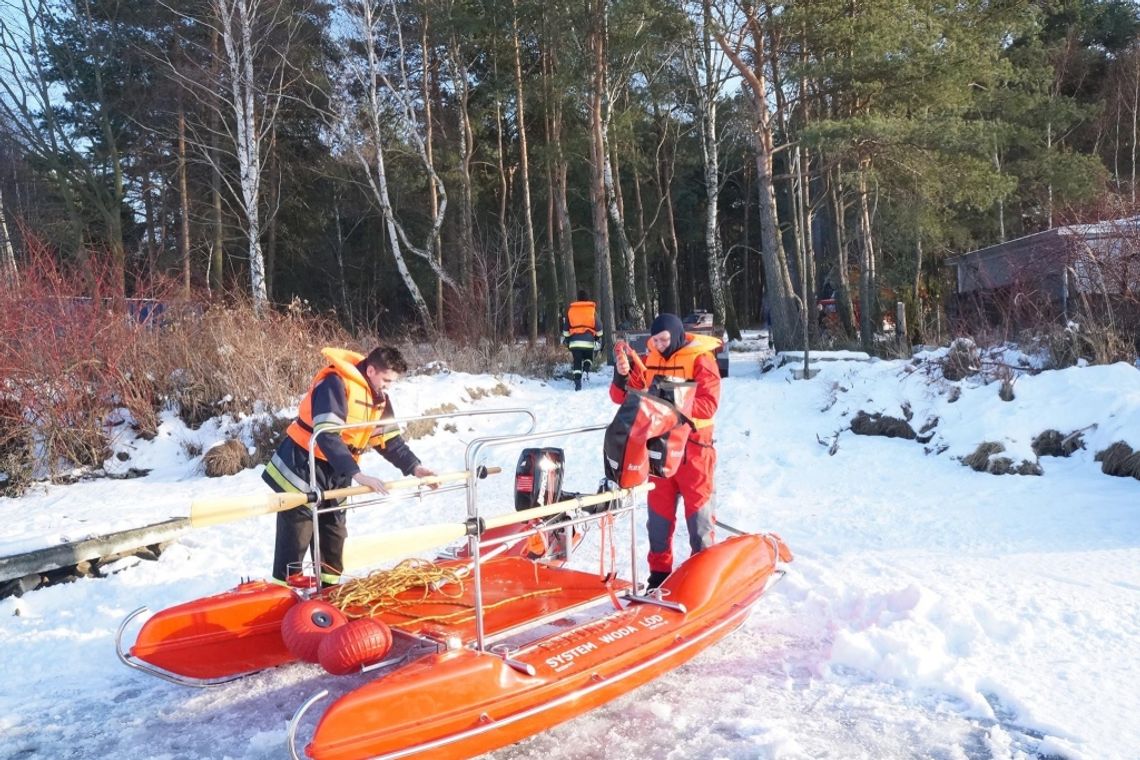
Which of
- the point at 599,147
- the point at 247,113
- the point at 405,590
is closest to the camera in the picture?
the point at 405,590

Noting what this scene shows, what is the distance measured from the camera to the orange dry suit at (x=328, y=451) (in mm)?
4805

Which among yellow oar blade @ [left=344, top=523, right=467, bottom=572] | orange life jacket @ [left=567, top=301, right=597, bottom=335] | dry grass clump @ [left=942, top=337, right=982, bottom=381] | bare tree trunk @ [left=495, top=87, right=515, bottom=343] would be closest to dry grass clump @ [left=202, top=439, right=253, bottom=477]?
yellow oar blade @ [left=344, top=523, right=467, bottom=572]

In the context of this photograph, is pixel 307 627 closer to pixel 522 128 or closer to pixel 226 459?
pixel 226 459

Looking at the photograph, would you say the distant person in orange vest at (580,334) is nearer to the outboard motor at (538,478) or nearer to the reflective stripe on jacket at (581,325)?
the reflective stripe on jacket at (581,325)

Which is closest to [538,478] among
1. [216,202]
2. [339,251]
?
[216,202]

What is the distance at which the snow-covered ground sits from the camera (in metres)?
3.69

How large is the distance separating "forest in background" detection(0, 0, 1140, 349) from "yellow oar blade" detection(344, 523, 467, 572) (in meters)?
9.16

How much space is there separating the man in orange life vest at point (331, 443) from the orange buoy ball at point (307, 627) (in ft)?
2.63

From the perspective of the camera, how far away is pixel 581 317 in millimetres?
15672

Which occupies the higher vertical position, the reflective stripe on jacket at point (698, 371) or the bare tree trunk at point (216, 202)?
the bare tree trunk at point (216, 202)

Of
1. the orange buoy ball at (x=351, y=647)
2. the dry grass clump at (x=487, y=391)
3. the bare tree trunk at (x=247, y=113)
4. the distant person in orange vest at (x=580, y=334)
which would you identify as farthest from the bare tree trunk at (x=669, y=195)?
the orange buoy ball at (x=351, y=647)

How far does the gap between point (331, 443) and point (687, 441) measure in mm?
2065

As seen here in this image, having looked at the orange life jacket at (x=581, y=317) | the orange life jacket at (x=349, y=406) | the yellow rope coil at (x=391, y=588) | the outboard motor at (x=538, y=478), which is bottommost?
the yellow rope coil at (x=391, y=588)

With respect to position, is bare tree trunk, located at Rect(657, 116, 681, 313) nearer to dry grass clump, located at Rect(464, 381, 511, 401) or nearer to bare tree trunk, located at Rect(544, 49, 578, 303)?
bare tree trunk, located at Rect(544, 49, 578, 303)
